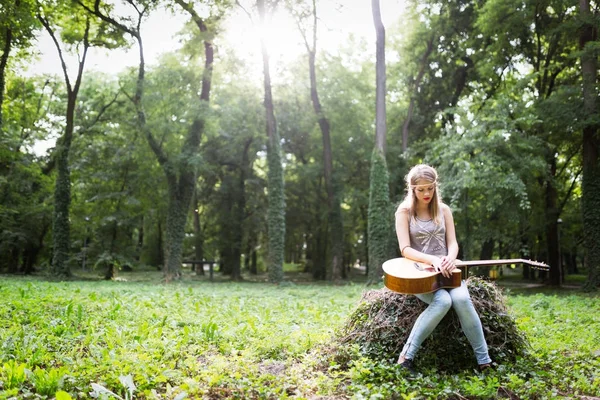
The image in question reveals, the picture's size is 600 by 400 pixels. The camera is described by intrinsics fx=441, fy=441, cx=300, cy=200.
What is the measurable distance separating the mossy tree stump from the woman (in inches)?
11.5

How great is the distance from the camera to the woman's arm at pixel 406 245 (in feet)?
13.7

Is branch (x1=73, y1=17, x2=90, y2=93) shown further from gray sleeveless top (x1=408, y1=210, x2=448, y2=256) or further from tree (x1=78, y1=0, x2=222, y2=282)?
gray sleeveless top (x1=408, y1=210, x2=448, y2=256)

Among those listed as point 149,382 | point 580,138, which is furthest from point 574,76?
point 149,382

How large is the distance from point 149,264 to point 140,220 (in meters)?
16.3

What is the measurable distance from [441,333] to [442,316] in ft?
1.71

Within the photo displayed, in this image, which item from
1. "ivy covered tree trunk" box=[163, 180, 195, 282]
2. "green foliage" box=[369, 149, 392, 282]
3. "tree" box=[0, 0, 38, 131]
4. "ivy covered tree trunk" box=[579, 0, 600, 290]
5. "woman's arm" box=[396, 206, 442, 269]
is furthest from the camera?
"ivy covered tree trunk" box=[163, 180, 195, 282]

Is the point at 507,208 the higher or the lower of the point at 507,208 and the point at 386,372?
the higher

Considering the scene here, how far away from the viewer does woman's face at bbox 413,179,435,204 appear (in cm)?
450

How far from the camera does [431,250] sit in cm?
453

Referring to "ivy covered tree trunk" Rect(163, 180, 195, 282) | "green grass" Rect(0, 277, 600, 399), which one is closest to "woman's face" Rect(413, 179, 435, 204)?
"green grass" Rect(0, 277, 600, 399)

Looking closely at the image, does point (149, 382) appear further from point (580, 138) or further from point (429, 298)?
point (580, 138)

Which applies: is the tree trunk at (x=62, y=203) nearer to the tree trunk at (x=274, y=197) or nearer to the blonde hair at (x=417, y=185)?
the tree trunk at (x=274, y=197)

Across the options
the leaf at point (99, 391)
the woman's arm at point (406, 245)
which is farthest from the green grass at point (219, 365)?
the woman's arm at point (406, 245)

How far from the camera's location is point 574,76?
18.2m
